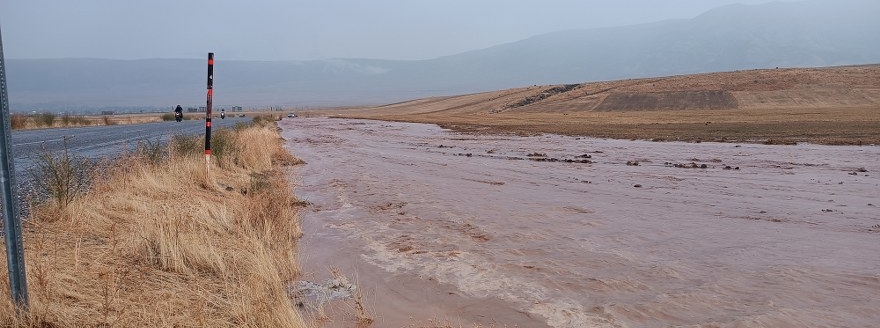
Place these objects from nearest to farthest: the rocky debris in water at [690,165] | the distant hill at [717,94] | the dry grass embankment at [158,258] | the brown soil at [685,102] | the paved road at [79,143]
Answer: the dry grass embankment at [158,258], the paved road at [79,143], the rocky debris in water at [690,165], the brown soil at [685,102], the distant hill at [717,94]

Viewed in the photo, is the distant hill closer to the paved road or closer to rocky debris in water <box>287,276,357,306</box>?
the paved road

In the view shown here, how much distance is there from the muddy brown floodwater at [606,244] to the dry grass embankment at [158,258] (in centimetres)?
76

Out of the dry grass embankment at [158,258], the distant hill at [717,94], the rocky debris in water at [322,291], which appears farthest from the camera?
the distant hill at [717,94]

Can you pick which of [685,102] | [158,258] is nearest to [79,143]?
[158,258]

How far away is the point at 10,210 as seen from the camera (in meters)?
3.85

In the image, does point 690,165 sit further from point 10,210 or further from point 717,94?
point 717,94

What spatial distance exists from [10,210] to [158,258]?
105 inches

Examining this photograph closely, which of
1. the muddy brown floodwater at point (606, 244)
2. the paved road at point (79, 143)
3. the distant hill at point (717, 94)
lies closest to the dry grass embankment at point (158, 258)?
the muddy brown floodwater at point (606, 244)

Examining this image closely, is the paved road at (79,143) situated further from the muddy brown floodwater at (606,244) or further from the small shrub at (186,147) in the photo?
the muddy brown floodwater at (606,244)

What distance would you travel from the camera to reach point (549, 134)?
36.1 m

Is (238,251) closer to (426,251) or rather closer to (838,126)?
(426,251)

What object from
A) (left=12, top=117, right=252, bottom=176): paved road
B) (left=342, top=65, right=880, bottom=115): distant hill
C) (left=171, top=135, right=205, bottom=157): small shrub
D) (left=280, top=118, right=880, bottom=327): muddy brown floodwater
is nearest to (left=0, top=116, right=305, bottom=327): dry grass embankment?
(left=280, top=118, right=880, bottom=327): muddy brown floodwater

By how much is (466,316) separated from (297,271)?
7.28ft

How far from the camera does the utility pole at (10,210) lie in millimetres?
3688
